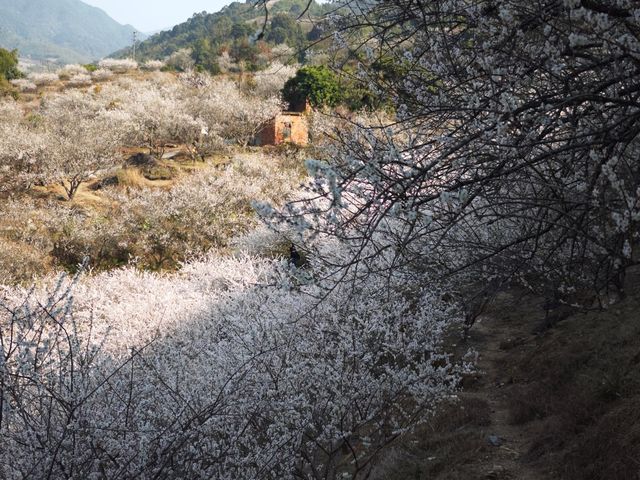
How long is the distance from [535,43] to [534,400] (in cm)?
375

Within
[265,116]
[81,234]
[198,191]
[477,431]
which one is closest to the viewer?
[477,431]

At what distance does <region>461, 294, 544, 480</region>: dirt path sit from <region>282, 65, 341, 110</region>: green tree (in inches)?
838

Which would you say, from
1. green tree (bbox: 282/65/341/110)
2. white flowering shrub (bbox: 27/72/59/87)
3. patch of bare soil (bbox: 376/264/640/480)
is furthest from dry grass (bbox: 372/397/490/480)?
white flowering shrub (bbox: 27/72/59/87)

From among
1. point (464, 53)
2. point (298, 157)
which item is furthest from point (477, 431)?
point (298, 157)

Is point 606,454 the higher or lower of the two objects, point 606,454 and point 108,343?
the higher

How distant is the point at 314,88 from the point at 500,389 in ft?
82.6

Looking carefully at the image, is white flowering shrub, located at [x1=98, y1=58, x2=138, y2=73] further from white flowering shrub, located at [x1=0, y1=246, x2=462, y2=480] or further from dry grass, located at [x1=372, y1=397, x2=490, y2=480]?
Answer: dry grass, located at [x1=372, y1=397, x2=490, y2=480]

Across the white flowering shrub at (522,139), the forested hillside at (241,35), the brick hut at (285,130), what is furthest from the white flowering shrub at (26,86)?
the white flowering shrub at (522,139)

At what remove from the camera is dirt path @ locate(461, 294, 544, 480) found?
4.94 m

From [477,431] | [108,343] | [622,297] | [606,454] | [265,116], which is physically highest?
[265,116]

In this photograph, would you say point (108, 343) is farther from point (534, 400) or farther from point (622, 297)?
point (622, 297)

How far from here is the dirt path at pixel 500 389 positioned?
494cm

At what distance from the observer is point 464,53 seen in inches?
176

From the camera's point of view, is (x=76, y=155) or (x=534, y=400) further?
(x=76, y=155)
